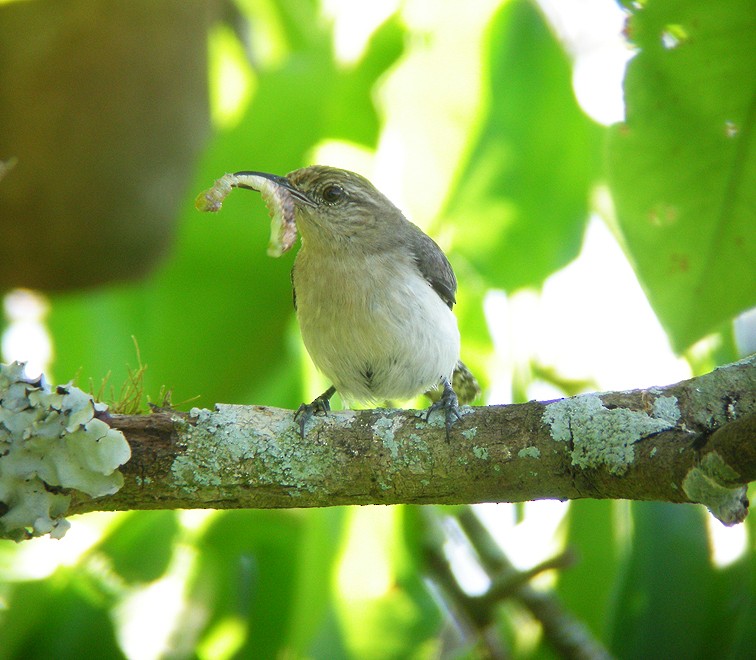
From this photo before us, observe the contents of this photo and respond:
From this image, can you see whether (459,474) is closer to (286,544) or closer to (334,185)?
(286,544)

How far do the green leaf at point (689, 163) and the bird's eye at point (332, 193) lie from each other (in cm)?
145

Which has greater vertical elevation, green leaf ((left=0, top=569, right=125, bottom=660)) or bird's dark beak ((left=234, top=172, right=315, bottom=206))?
bird's dark beak ((left=234, top=172, right=315, bottom=206))

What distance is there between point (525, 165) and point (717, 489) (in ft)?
9.03

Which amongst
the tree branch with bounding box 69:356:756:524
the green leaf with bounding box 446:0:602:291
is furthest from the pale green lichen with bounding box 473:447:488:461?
the green leaf with bounding box 446:0:602:291

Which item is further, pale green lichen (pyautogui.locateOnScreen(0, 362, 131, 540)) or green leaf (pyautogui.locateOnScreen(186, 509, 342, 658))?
green leaf (pyautogui.locateOnScreen(186, 509, 342, 658))

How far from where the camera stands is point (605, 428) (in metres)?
2.56

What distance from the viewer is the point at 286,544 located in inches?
165

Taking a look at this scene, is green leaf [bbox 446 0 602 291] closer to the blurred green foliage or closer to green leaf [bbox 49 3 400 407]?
the blurred green foliage

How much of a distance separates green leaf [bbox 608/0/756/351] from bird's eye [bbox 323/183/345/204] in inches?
57.1

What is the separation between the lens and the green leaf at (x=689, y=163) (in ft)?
10.9

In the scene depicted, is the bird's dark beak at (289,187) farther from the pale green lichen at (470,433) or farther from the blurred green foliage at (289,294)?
the pale green lichen at (470,433)

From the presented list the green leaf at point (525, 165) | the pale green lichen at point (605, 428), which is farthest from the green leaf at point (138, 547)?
the pale green lichen at point (605, 428)

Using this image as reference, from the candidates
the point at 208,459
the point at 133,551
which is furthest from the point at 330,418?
the point at 133,551

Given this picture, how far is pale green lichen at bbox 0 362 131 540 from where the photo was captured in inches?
102
